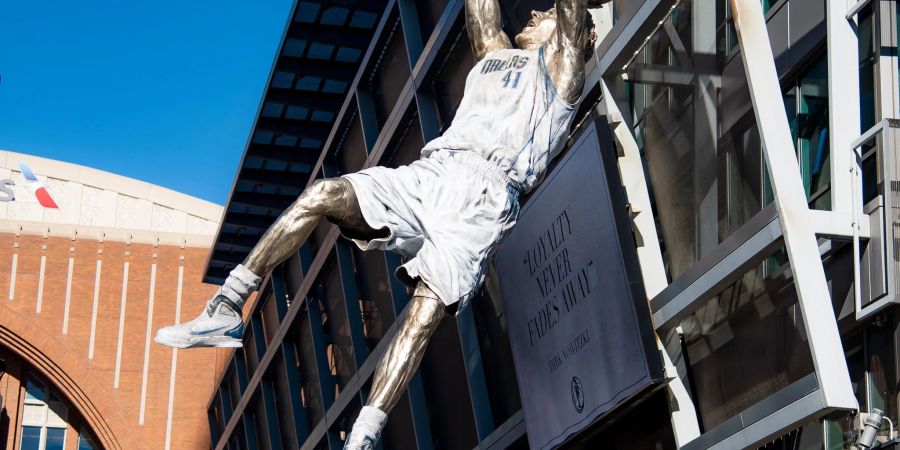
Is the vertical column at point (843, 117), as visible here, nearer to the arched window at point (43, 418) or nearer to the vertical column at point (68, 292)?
the vertical column at point (68, 292)

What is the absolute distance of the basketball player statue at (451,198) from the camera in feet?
23.4

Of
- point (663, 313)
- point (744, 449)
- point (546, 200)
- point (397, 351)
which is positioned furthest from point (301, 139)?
point (397, 351)

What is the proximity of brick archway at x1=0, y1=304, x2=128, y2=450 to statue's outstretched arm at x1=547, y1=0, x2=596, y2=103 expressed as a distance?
43714 millimetres

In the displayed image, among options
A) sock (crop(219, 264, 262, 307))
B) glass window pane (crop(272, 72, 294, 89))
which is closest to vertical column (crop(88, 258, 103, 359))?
glass window pane (crop(272, 72, 294, 89))

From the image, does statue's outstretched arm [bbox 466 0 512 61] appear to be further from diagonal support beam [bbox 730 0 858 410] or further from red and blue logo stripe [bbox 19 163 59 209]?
red and blue logo stripe [bbox 19 163 59 209]

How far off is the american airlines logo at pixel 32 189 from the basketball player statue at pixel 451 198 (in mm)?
48762

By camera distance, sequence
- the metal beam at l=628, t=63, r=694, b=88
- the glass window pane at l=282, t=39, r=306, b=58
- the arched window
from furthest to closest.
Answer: the arched window, the glass window pane at l=282, t=39, r=306, b=58, the metal beam at l=628, t=63, r=694, b=88

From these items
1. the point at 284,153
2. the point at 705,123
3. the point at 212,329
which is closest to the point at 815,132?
the point at 705,123

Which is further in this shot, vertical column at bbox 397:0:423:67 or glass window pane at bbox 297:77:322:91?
glass window pane at bbox 297:77:322:91

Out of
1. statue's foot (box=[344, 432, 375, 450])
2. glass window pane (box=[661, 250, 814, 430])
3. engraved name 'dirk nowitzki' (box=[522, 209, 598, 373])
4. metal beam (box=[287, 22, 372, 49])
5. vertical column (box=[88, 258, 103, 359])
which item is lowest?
statue's foot (box=[344, 432, 375, 450])

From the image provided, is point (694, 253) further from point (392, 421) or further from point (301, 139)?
point (301, 139)

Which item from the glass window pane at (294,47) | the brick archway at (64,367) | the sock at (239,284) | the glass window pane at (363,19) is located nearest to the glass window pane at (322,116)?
the glass window pane at (294,47)

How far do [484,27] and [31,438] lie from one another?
45.7 metres

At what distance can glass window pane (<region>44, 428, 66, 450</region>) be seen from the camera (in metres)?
50.8
